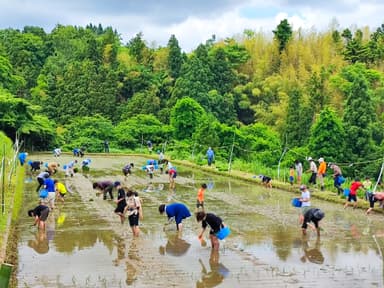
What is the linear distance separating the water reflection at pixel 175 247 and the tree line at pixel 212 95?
2003 centimetres

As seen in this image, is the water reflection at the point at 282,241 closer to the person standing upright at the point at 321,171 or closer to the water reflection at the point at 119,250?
the water reflection at the point at 119,250

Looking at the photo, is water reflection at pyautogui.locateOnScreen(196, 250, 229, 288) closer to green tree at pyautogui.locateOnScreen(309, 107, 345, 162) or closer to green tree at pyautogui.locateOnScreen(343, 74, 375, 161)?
green tree at pyautogui.locateOnScreen(309, 107, 345, 162)

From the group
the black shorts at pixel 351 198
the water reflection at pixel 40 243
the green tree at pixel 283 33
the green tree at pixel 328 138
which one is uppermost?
the green tree at pixel 283 33

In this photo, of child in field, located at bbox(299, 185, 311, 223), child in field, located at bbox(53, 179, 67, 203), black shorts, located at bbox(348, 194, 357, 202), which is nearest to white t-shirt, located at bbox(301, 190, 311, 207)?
child in field, located at bbox(299, 185, 311, 223)

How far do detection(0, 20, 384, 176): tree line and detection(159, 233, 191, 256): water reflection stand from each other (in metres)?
20.0

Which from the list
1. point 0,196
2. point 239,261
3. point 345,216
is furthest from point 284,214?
point 0,196

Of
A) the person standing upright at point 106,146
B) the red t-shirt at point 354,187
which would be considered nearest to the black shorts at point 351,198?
the red t-shirt at point 354,187

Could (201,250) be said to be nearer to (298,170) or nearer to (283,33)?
(298,170)

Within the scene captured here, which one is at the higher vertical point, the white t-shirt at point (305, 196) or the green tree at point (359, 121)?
the green tree at point (359, 121)

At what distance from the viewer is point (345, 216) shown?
17.1 m

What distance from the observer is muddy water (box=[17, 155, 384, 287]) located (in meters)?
10.5

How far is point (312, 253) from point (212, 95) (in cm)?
4517

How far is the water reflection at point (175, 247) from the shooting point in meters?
12.8

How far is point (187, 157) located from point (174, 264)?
2608cm
